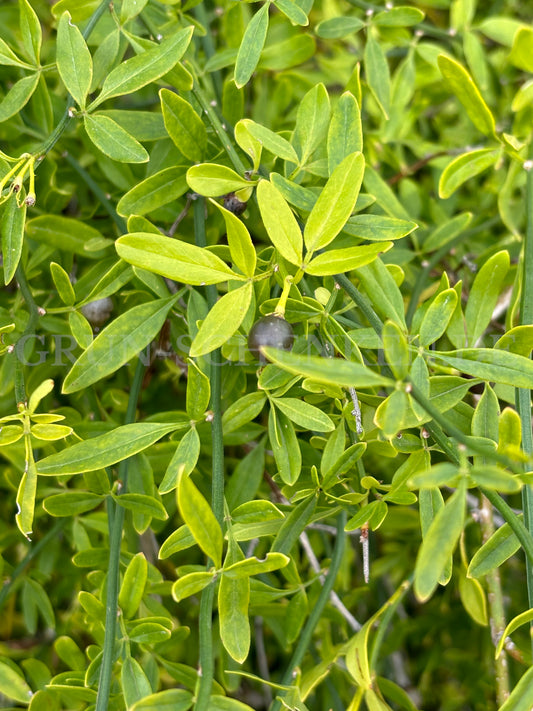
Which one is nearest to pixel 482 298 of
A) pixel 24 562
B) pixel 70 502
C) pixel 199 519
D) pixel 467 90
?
pixel 467 90

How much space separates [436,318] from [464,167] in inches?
9.1

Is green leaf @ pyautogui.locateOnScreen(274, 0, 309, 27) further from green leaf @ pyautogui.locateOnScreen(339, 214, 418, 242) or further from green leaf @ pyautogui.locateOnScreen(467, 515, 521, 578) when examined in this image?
green leaf @ pyautogui.locateOnScreen(467, 515, 521, 578)

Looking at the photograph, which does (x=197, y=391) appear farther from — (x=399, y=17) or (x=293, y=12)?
(x=399, y=17)

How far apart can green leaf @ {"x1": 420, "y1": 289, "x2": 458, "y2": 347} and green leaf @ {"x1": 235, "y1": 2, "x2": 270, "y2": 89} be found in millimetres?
320

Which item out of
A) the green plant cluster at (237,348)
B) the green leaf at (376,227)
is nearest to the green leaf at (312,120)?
the green plant cluster at (237,348)

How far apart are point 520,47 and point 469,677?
1.11 m

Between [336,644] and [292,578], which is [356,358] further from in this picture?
[336,644]

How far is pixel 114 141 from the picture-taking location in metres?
0.76

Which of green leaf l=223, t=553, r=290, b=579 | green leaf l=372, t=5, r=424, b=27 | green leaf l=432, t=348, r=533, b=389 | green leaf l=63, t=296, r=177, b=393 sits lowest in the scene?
green leaf l=223, t=553, r=290, b=579

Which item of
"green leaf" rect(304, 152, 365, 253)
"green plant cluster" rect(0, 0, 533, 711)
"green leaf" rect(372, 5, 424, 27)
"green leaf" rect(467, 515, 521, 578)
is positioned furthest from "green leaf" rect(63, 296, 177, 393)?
"green leaf" rect(372, 5, 424, 27)

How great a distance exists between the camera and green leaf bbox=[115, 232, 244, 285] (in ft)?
2.14

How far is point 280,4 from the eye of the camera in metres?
0.82

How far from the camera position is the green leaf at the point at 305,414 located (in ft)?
2.34

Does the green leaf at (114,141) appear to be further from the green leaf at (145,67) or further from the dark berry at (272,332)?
the dark berry at (272,332)
